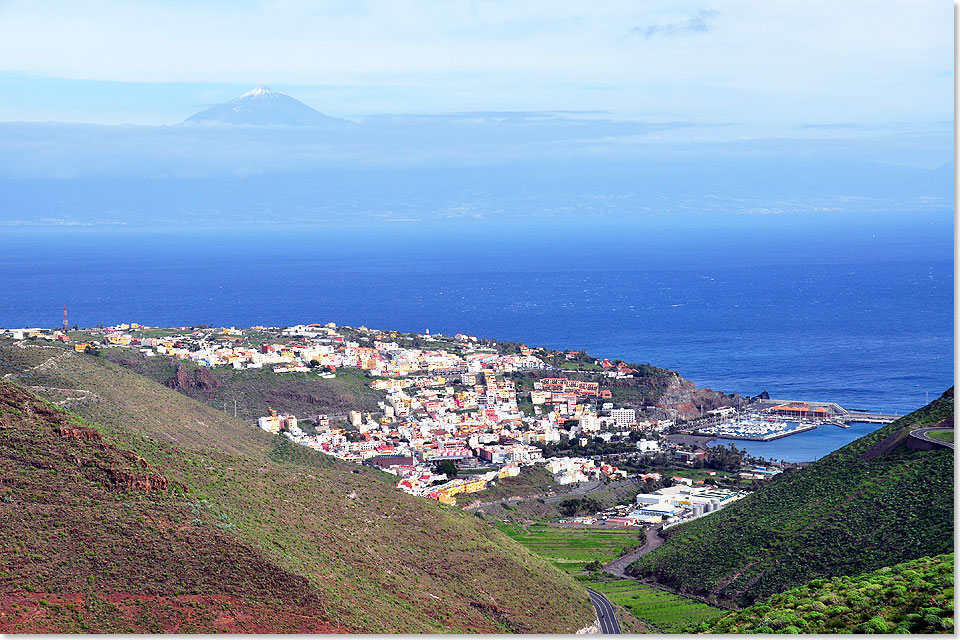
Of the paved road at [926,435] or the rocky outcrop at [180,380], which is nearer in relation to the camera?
the paved road at [926,435]

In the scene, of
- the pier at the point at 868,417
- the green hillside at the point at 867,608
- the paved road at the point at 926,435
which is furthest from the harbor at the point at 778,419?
the green hillside at the point at 867,608

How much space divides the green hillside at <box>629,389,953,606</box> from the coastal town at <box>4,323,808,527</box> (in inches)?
212

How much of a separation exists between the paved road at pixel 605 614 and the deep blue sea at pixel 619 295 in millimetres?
21425

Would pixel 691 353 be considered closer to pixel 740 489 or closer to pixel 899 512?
pixel 740 489

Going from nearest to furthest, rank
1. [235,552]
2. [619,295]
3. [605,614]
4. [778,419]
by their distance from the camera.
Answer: [235,552] → [605,614] → [778,419] → [619,295]

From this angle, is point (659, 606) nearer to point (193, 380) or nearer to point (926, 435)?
point (926, 435)

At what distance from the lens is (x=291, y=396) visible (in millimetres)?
38781

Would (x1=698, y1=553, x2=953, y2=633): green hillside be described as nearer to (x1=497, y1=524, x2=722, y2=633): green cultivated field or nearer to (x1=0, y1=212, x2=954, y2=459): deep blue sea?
(x1=497, y1=524, x2=722, y2=633): green cultivated field

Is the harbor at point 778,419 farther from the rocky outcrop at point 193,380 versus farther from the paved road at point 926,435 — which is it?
the paved road at point 926,435

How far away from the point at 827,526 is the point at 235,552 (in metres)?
9.99

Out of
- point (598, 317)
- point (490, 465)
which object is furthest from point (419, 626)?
point (598, 317)

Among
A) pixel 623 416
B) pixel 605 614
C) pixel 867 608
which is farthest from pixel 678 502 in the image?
pixel 867 608

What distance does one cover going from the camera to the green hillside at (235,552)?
10422mm

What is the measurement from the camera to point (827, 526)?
17281 millimetres
